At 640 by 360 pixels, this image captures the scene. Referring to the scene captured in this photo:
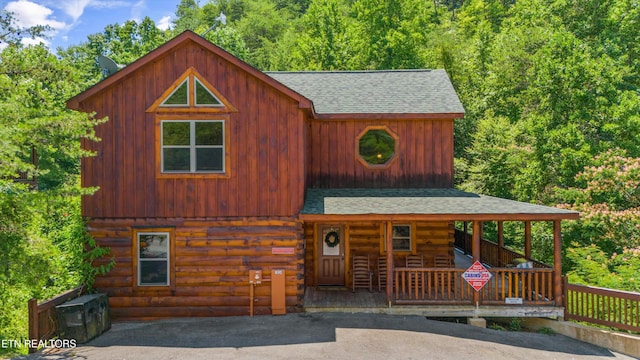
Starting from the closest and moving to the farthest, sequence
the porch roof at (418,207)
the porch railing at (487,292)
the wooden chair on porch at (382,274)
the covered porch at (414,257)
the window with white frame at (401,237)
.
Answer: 1. the porch roof at (418,207)
2. the covered porch at (414,257)
3. the porch railing at (487,292)
4. the wooden chair on porch at (382,274)
5. the window with white frame at (401,237)

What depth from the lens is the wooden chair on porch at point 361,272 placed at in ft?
42.0

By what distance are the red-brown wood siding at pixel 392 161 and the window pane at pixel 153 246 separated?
15.2 feet

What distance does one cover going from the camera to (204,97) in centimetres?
1117

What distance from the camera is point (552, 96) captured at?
816 inches

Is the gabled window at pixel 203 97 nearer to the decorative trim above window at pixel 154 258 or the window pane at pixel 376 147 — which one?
the decorative trim above window at pixel 154 258

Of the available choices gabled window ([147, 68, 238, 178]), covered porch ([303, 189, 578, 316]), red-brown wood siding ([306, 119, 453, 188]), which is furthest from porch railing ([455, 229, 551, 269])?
gabled window ([147, 68, 238, 178])

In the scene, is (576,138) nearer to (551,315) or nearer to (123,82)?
(551,315)

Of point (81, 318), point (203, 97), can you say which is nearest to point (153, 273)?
point (81, 318)

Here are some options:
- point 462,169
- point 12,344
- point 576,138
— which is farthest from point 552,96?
point 12,344

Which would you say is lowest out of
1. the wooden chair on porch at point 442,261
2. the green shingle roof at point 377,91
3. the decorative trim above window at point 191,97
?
the wooden chair on porch at point 442,261

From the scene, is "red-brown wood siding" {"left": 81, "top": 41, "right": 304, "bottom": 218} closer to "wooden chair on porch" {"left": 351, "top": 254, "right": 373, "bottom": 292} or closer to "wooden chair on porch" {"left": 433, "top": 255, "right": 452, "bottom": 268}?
"wooden chair on porch" {"left": 351, "top": 254, "right": 373, "bottom": 292}

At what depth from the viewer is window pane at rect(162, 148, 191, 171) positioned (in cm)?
1112

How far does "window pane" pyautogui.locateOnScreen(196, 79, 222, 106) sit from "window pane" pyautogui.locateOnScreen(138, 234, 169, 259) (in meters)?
3.59

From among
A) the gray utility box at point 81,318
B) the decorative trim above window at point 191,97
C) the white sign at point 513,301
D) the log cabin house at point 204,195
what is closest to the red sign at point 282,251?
the log cabin house at point 204,195
